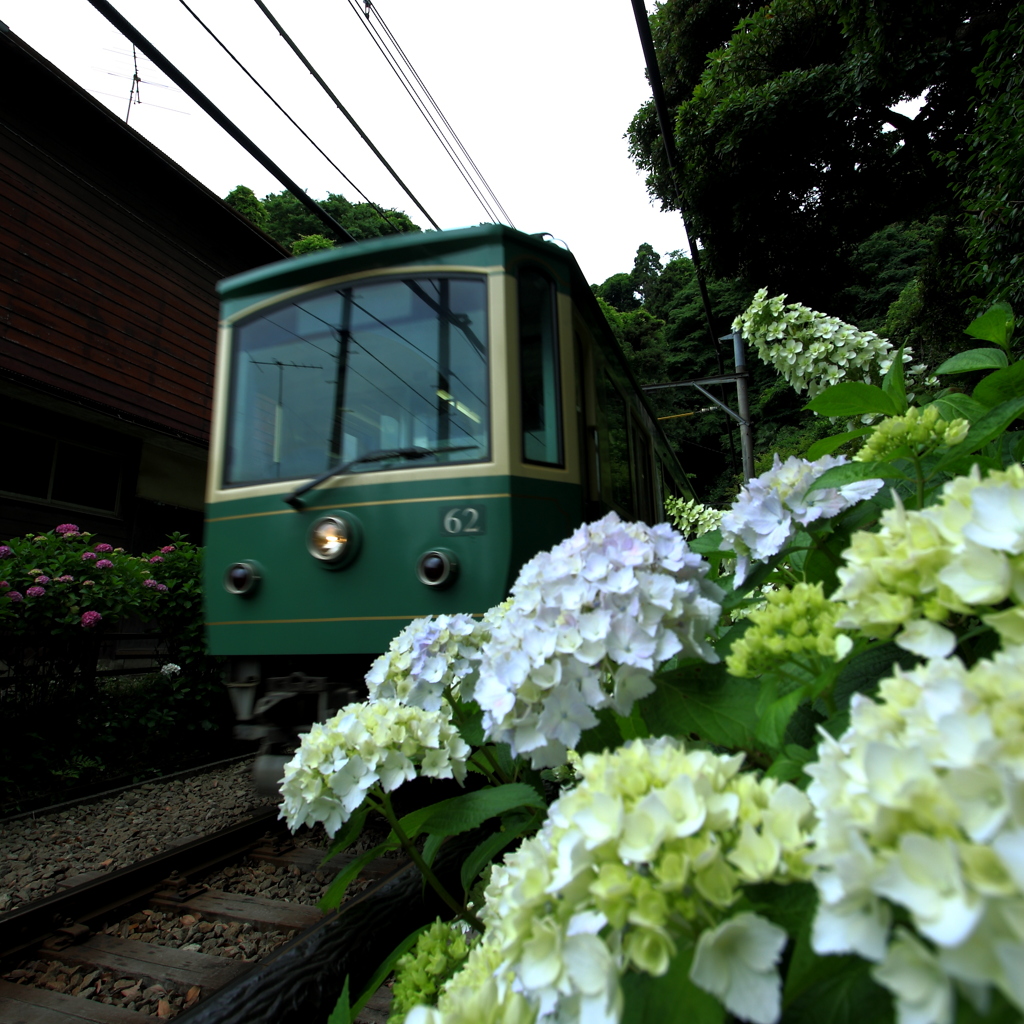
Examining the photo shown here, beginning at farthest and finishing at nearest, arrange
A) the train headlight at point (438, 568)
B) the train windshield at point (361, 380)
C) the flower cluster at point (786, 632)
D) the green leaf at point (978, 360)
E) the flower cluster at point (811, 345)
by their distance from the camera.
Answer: the train windshield at point (361, 380), the train headlight at point (438, 568), the flower cluster at point (811, 345), the green leaf at point (978, 360), the flower cluster at point (786, 632)

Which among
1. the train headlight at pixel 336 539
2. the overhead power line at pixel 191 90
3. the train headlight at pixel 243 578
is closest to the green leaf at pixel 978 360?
the train headlight at pixel 336 539

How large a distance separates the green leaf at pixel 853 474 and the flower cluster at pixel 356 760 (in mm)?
742

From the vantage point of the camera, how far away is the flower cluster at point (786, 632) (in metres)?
0.72

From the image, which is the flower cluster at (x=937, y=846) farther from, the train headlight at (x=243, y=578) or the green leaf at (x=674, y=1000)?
the train headlight at (x=243, y=578)

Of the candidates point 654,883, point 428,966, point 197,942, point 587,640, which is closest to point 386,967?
point 428,966

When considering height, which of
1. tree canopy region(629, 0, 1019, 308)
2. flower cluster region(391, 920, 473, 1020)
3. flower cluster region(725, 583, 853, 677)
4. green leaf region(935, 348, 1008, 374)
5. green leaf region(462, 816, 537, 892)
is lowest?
flower cluster region(391, 920, 473, 1020)

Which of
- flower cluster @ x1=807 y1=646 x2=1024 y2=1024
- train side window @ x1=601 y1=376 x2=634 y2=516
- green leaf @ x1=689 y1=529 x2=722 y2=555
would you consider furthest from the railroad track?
train side window @ x1=601 y1=376 x2=634 y2=516

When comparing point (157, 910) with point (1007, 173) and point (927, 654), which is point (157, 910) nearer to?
point (927, 654)

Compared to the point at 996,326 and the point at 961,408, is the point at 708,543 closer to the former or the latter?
the point at 961,408

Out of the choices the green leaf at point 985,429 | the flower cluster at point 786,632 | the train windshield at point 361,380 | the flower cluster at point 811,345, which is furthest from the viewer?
the train windshield at point 361,380

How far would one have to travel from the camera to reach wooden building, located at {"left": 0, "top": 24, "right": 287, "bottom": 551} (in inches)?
328

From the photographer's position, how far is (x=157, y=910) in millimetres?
2791

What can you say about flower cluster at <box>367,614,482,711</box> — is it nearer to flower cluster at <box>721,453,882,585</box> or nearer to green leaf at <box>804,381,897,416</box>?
flower cluster at <box>721,453,882,585</box>

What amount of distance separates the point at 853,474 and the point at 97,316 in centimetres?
1065
